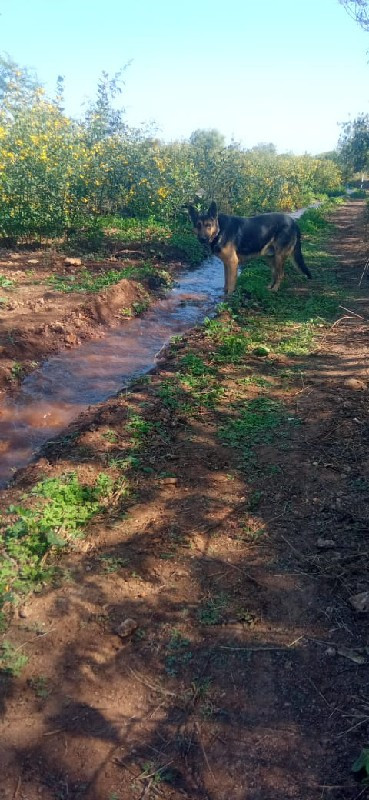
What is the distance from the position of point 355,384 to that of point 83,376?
12.2ft

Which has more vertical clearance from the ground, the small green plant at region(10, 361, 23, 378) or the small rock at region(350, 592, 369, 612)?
the small green plant at region(10, 361, 23, 378)

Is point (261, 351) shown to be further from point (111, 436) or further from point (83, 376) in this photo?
point (111, 436)

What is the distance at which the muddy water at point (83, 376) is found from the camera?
18.1 feet

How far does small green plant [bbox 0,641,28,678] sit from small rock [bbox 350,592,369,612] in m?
1.98

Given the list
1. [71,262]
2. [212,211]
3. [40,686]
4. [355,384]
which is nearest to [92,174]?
[71,262]

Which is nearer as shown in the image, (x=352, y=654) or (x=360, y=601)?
(x=352, y=654)

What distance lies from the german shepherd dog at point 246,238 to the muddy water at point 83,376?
3.56 feet

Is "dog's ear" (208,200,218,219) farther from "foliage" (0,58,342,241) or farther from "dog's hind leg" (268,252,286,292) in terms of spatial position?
"foliage" (0,58,342,241)

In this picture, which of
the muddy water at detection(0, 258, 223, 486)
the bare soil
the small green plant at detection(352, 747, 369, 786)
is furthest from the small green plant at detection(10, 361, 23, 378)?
the small green plant at detection(352, 747, 369, 786)

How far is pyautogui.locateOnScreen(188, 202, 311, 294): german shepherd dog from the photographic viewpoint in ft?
31.8

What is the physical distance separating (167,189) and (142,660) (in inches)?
561

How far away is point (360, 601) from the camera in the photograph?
3.03 meters

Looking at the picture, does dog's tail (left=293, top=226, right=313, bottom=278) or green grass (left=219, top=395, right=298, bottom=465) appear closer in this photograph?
green grass (left=219, top=395, right=298, bottom=465)

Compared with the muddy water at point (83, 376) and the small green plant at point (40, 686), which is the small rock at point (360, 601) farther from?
the muddy water at point (83, 376)
